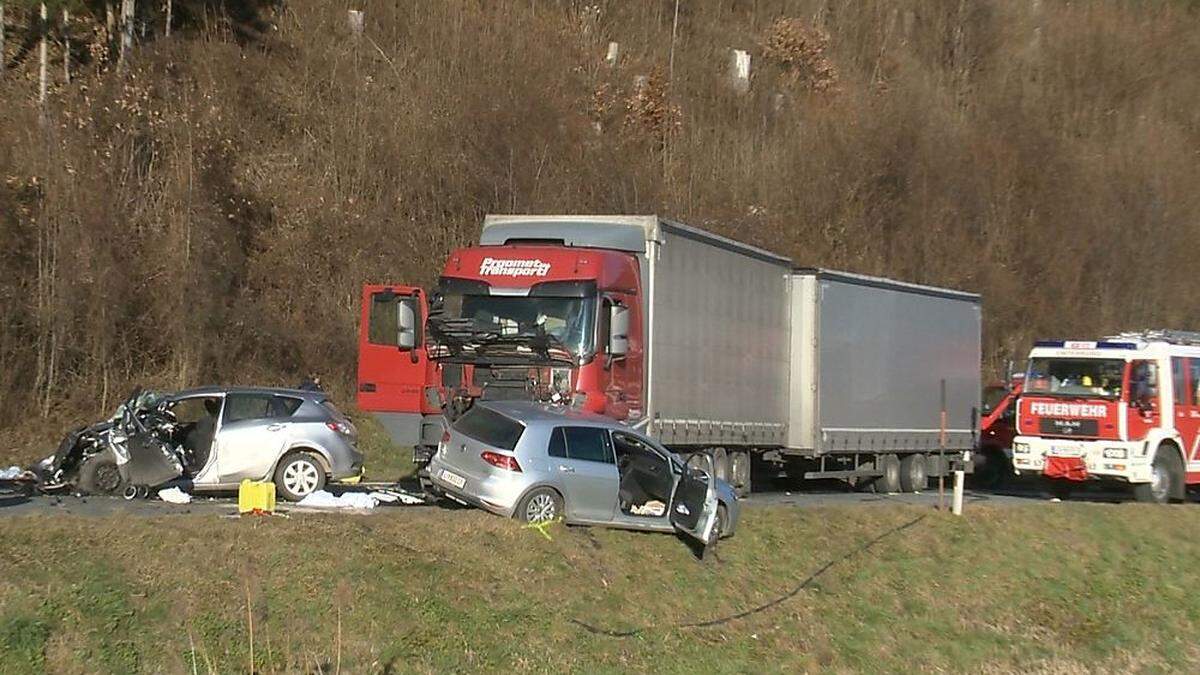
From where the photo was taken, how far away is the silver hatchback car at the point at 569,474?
50.9 ft

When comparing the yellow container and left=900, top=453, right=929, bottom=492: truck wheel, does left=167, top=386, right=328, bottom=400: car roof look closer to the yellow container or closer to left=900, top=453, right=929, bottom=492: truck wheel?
the yellow container

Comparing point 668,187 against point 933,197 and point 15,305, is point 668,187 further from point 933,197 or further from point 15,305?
point 15,305

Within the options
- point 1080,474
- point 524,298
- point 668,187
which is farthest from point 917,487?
point 668,187

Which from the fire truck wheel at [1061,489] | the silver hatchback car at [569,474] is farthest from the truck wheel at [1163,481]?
the silver hatchback car at [569,474]

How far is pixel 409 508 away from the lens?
17000 millimetres

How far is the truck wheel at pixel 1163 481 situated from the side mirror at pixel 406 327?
43.3 ft

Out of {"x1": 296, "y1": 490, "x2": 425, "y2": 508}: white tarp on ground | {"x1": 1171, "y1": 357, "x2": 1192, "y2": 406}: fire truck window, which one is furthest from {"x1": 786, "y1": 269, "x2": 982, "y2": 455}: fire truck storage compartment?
{"x1": 296, "y1": 490, "x2": 425, "y2": 508}: white tarp on ground

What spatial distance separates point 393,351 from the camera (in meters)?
22.1

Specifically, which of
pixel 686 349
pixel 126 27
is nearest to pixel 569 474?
pixel 686 349

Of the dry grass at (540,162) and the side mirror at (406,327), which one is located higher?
the dry grass at (540,162)

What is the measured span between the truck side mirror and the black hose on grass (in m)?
3.68

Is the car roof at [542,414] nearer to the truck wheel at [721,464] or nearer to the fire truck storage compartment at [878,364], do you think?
the truck wheel at [721,464]

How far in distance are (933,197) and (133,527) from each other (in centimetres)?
3414

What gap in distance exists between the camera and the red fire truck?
24250mm
